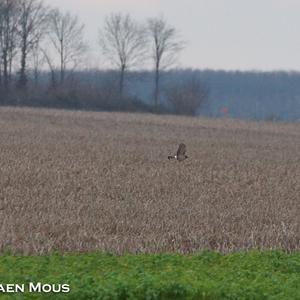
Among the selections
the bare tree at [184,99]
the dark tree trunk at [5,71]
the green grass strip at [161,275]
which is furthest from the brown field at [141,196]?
the bare tree at [184,99]

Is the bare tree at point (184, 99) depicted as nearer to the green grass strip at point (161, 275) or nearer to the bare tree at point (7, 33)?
the bare tree at point (7, 33)

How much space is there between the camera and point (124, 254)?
1003cm

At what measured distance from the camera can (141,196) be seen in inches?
591

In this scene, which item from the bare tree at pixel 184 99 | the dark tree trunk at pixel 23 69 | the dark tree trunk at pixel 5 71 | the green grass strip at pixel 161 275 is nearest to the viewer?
the green grass strip at pixel 161 275

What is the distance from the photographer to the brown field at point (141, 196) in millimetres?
11234

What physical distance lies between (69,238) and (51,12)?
7556cm

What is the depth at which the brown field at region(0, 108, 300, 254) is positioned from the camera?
11234 millimetres

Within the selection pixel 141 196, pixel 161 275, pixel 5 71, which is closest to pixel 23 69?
pixel 5 71

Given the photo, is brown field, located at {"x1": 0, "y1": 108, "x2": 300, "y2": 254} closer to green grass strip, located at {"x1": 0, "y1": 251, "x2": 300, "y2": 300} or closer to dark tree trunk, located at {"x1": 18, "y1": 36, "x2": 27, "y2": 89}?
green grass strip, located at {"x1": 0, "y1": 251, "x2": 300, "y2": 300}

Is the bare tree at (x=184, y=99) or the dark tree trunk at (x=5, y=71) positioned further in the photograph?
the bare tree at (x=184, y=99)

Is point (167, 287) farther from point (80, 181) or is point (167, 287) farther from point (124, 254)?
point (80, 181)

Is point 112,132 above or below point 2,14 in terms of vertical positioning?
below

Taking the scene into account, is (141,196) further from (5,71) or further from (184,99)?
(184,99)

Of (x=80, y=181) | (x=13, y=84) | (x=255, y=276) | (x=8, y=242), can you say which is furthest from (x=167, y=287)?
(x=13, y=84)
